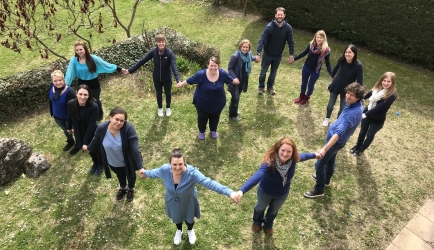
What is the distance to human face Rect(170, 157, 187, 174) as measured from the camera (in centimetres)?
388

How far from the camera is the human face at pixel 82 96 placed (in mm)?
5129

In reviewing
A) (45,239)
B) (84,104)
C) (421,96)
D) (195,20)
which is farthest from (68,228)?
(195,20)

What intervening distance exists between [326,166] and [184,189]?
2943 mm

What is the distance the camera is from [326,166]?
5773 mm

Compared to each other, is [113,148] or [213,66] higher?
[213,66]

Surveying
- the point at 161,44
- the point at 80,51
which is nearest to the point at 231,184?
the point at 161,44

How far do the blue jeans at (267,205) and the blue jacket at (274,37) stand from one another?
421 centimetres

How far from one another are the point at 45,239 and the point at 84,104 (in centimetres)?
227

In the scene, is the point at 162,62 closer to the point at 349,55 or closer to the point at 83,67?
the point at 83,67

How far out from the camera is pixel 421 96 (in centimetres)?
871

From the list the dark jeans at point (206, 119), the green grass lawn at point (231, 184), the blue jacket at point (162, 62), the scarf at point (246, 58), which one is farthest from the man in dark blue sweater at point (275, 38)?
the blue jacket at point (162, 62)

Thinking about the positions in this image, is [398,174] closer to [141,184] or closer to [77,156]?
[141,184]

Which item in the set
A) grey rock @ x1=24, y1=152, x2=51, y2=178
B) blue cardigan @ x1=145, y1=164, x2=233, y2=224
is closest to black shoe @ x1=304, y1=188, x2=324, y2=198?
blue cardigan @ x1=145, y1=164, x2=233, y2=224

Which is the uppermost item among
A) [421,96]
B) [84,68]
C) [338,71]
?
[338,71]
